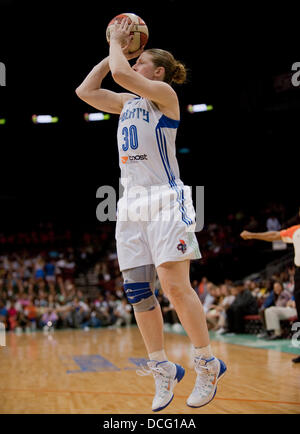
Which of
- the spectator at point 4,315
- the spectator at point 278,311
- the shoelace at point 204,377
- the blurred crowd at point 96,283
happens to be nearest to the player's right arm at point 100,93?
the shoelace at point 204,377

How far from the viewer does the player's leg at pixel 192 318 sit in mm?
2912

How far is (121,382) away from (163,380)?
11.5 ft

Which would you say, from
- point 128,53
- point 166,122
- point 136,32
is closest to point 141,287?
point 166,122

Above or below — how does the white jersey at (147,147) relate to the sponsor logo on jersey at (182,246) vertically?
above

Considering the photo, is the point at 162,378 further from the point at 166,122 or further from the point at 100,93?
the point at 100,93

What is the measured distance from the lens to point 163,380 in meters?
3.06

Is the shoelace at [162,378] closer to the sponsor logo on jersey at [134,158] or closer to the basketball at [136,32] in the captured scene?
the sponsor logo on jersey at [134,158]

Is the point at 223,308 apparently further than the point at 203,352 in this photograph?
Yes

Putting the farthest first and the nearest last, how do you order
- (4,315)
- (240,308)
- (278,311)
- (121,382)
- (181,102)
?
(4,315) → (181,102) → (240,308) → (278,311) → (121,382)

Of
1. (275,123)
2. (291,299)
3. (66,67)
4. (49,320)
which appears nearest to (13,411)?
(291,299)

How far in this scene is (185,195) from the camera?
3.18 meters

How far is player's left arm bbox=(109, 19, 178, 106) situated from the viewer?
2.92 m

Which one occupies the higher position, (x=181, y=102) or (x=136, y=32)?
(x=181, y=102)

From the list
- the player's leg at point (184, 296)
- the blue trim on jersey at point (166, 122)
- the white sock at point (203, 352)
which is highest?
the blue trim on jersey at point (166, 122)
